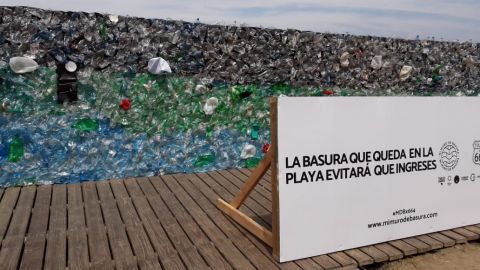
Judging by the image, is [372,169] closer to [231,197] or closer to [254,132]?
[231,197]

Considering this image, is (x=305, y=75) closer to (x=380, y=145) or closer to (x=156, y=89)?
(x=156, y=89)

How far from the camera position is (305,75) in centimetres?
526

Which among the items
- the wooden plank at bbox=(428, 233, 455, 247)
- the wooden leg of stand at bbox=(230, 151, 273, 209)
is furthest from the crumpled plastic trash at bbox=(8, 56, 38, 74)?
the wooden plank at bbox=(428, 233, 455, 247)

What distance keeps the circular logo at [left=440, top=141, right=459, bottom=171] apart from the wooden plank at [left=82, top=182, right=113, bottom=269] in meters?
2.64

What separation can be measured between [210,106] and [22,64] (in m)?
2.09

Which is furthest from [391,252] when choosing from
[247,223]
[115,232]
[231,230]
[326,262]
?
[115,232]

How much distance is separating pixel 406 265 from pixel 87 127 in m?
3.45

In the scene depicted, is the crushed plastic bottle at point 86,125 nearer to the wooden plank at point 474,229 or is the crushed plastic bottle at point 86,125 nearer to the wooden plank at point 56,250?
the wooden plank at point 56,250

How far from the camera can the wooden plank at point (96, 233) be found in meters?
2.60

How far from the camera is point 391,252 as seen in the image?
9.04 ft

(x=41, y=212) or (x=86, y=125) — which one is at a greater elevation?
(x=86, y=125)

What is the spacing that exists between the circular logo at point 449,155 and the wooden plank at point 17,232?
322 cm


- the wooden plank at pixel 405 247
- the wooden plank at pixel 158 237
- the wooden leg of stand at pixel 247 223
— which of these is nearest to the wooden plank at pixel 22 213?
the wooden plank at pixel 158 237

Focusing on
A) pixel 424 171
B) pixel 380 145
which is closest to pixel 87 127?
pixel 380 145
